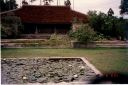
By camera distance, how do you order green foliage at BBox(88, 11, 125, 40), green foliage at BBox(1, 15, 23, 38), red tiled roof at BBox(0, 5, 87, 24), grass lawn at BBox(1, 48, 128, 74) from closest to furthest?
grass lawn at BBox(1, 48, 128, 74)
green foliage at BBox(1, 15, 23, 38)
green foliage at BBox(88, 11, 125, 40)
red tiled roof at BBox(0, 5, 87, 24)

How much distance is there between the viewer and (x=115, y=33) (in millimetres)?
20984

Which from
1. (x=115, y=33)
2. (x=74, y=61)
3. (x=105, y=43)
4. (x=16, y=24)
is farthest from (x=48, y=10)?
(x=74, y=61)

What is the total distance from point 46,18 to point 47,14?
449 millimetres

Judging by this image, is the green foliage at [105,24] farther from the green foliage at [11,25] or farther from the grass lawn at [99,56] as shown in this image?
the grass lawn at [99,56]

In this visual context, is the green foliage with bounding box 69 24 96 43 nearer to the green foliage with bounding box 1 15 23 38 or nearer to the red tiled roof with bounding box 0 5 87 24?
the green foliage with bounding box 1 15 23 38

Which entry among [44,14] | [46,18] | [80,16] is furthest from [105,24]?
[44,14]

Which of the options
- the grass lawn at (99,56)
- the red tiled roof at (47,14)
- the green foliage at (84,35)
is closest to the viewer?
the grass lawn at (99,56)

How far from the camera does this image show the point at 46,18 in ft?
81.2

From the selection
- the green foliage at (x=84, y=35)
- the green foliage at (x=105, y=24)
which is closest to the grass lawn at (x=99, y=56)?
the green foliage at (x=84, y=35)

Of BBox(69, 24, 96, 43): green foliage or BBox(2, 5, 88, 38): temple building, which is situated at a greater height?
BBox(2, 5, 88, 38): temple building

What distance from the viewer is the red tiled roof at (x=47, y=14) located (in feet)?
80.5

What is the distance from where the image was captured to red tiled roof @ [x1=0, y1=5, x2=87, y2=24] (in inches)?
966

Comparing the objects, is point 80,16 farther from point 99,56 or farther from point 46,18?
point 99,56

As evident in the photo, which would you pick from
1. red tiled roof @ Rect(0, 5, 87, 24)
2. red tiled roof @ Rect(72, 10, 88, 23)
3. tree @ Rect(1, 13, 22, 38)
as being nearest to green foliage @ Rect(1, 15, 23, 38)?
tree @ Rect(1, 13, 22, 38)
